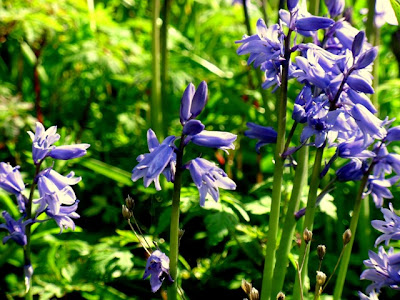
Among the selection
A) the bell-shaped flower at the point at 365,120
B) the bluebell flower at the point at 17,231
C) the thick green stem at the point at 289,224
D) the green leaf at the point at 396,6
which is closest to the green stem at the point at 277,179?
the thick green stem at the point at 289,224

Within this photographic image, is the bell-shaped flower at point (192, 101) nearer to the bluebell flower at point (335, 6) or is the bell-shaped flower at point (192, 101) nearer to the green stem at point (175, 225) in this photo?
the green stem at point (175, 225)

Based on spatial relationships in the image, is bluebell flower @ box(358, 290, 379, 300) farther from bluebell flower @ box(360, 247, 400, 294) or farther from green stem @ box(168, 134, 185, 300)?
green stem @ box(168, 134, 185, 300)

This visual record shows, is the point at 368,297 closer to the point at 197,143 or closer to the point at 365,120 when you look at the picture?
the point at 365,120

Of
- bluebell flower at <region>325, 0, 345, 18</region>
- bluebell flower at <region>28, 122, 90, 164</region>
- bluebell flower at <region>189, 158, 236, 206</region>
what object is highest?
bluebell flower at <region>325, 0, 345, 18</region>

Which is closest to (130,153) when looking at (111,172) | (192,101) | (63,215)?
(111,172)

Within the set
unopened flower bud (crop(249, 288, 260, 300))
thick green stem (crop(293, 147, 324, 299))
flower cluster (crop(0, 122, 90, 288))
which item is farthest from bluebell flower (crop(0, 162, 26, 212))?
thick green stem (crop(293, 147, 324, 299))

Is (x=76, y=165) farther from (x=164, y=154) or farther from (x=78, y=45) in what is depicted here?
(x=164, y=154)

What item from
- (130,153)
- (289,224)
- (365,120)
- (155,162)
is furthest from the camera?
(130,153)
